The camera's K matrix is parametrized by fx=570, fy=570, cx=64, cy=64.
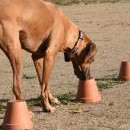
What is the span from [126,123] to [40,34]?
2.17 m

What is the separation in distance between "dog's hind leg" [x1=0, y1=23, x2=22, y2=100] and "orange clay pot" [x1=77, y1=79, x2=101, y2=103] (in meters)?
1.58

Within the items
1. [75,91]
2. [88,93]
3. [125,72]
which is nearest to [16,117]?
[88,93]

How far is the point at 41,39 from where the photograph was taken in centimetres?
942

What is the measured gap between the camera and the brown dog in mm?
8555

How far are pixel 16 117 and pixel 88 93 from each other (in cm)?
235

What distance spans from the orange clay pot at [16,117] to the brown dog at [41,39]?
2.76 ft

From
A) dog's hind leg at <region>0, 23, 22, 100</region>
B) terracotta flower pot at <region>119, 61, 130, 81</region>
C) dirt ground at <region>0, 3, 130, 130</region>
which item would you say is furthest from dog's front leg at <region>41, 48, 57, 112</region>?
terracotta flower pot at <region>119, 61, 130, 81</region>

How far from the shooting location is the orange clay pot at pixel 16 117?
26.0ft

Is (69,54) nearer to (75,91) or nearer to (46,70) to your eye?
(46,70)

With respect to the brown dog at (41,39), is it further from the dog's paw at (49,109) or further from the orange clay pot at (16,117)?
the orange clay pot at (16,117)

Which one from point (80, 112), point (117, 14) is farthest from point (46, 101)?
point (117, 14)

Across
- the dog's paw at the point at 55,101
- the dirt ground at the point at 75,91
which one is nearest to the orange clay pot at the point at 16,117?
the dirt ground at the point at 75,91

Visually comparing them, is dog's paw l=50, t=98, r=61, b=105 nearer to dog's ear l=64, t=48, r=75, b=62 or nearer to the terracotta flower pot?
dog's ear l=64, t=48, r=75, b=62

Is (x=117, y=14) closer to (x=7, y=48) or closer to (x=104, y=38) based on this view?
(x=104, y=38)
